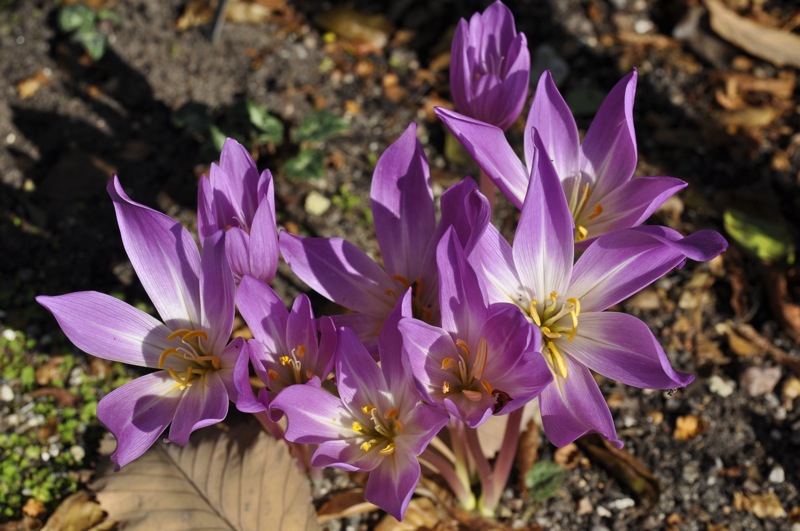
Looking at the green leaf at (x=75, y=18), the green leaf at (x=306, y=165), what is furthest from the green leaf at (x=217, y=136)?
the green leaf at (x=75, y=18)

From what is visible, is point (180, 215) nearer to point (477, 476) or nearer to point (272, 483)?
point (272, 483)

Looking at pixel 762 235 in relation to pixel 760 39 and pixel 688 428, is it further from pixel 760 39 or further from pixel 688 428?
pixel 760 39

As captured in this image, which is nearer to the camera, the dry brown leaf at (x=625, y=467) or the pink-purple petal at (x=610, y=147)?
the pink-purple petal at (x=610, y=147)

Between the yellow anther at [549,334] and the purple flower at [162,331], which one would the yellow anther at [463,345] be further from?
the purple flower at [162,331]

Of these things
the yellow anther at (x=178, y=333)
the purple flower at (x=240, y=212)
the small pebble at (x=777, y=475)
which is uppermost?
the purple flower at (x=240, y=212)

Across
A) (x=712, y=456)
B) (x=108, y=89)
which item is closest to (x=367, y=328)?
(x=712, y=456)

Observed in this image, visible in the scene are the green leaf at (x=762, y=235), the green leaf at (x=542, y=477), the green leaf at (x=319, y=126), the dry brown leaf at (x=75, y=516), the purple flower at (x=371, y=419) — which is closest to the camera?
the purple flower at (x=371, y=419)

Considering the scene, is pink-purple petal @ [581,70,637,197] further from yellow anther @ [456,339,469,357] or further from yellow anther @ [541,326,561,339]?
yellow anther @ [456,339,469,357]

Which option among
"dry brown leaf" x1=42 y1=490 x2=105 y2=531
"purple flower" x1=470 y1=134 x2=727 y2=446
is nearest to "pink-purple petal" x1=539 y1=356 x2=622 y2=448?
"purple flower" x1=470 y1=134 x2=727 y2=446
